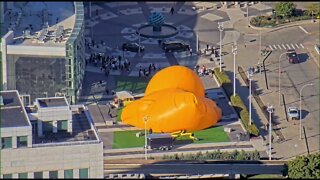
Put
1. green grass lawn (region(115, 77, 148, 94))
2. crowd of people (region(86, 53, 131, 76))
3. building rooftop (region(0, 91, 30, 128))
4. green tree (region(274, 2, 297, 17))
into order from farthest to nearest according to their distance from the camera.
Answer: green tree (region(274, 2, 297, 17))
crowd of people (region(86, 53, 131, 76))
green grass lawn (region(115, 77, 148, 94))
building rooftop (region(0, 91, 30, 128))

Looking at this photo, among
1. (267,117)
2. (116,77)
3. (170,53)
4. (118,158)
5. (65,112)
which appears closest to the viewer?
(65,112)

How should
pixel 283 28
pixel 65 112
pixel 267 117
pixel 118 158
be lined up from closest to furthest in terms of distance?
pixel 65 112 → pixel 118 158 → pixel 267 117 → pixel 283 28

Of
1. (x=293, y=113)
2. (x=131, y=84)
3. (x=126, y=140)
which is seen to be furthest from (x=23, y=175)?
(x=131, y=84)

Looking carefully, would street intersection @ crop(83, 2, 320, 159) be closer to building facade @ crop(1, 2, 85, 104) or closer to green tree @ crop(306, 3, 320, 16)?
green tree @ crop(306, 3, 320, 16)

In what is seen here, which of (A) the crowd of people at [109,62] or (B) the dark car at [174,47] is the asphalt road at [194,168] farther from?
(B) the dark car at [174,47]

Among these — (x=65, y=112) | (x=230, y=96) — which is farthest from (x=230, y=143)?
(x=65, y=112)

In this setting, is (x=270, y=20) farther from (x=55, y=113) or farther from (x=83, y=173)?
(x=83, y=173)

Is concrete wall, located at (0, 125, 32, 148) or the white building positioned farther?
concrete wall, located at (0, 125, 32, 148)

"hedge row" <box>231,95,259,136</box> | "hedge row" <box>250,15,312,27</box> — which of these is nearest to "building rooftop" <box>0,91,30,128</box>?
"hedge row" <box>231,95,259,136</box>

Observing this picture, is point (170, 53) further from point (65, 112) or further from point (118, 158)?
point (65, 112)
